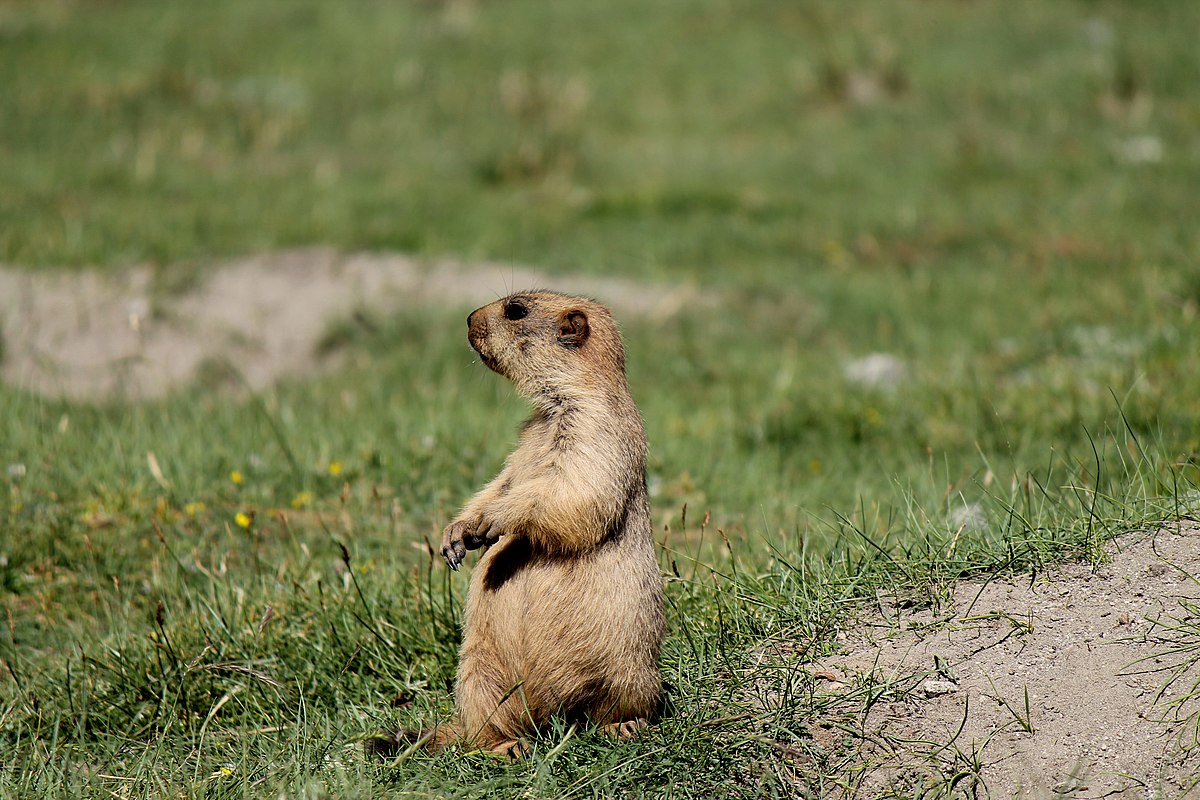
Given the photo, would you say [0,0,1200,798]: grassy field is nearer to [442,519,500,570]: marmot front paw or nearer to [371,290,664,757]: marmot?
[371,290,664,757]: marmot

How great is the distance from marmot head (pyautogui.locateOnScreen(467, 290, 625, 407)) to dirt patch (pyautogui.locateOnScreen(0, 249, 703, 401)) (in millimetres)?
3152

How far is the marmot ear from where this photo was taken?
3.46 metres

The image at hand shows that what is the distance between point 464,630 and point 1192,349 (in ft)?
14.1

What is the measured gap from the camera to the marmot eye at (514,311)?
11.7ft

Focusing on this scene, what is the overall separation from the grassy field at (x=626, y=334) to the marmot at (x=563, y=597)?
0.40 feet

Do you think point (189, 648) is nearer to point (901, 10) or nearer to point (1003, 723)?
point (1003, 723)

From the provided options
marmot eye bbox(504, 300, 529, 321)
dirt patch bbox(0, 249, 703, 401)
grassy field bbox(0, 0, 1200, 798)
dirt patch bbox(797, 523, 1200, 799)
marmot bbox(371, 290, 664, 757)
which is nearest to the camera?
dirt patch bbox(797, 523, 1200, 799)

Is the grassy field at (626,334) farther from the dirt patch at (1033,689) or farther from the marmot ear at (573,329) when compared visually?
the marmot ear at (573,329)

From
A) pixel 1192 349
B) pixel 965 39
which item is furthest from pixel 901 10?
pixel 1192 349

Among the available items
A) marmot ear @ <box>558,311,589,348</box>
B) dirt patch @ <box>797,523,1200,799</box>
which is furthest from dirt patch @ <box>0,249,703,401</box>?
dirt patch @ <box>797,523,1200,799</box>

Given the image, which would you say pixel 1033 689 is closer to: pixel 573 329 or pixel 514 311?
pixel 573 329

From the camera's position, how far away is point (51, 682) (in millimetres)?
3471

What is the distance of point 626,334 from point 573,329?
7.69ft

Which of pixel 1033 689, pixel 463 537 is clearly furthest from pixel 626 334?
pixel 1033 689
